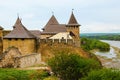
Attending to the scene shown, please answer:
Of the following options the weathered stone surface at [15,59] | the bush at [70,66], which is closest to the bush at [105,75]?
the bush at [70,66]

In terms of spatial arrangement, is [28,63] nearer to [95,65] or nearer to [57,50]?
[57,50]

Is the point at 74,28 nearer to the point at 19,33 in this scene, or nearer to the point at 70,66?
the point at 19,33

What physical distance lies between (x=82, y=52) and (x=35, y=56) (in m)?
6.42

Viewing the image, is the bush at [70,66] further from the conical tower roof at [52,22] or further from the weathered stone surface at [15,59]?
the conical tower roof at [52,22]

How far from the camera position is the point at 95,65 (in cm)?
3288

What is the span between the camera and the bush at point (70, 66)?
31.7m

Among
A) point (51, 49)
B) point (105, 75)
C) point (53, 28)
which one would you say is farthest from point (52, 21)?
point (105, 75)

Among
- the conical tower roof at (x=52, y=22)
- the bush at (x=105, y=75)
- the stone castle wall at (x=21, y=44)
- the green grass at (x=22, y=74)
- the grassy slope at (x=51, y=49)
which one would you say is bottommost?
the green grass at (x=22, y=74)

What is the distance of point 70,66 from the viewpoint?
1282 inches

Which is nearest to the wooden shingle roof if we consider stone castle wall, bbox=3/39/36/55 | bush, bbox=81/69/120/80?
stone castle wall, bbox=3/39/36/55

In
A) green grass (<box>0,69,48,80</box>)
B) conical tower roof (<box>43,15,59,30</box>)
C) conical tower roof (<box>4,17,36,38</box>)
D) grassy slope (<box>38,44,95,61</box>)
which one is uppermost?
conical tower roof (<box>43,15,59,30</box>)

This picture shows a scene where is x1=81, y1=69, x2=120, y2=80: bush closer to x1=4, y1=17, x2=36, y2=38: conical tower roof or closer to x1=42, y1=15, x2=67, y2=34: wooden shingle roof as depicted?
x1=4, y1=17, x2=36, y2=38: conical tower roof

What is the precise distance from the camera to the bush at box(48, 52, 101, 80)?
31.7m

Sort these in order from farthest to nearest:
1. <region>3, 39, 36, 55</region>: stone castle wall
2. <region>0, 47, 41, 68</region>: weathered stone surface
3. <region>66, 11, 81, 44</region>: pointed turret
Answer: <region>66, 11, 81, 44</region>: pointed turret, <region>3, 39, 36, 55</region>: stone castle wall, <region>0, 47, 41, 68</region>: weathered stone surface
